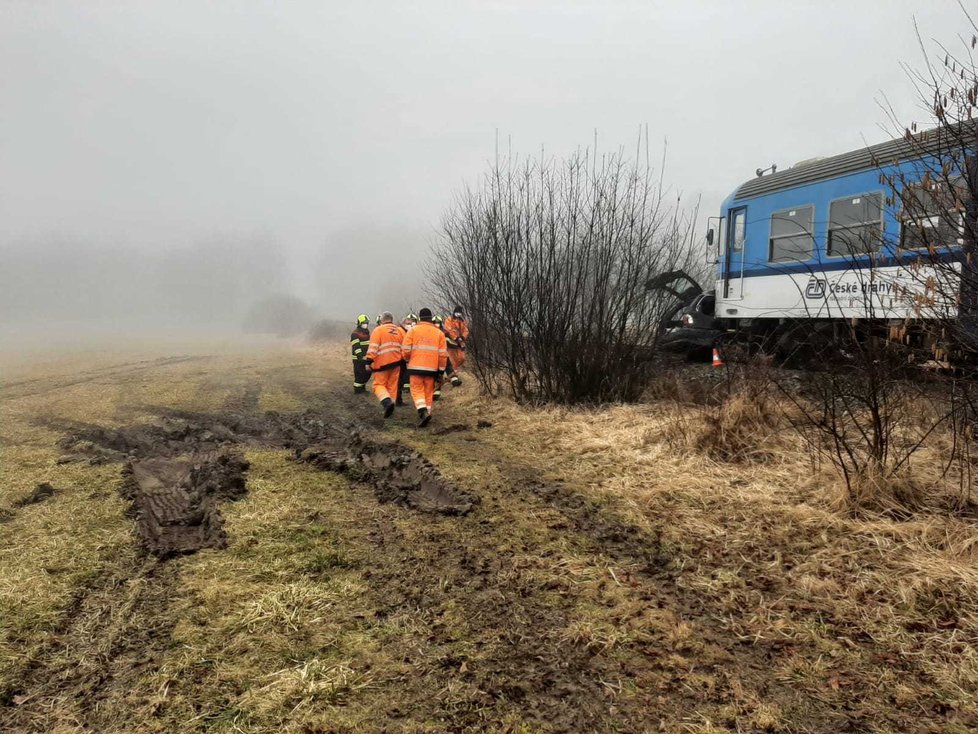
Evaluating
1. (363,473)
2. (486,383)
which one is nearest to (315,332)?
(486,383)

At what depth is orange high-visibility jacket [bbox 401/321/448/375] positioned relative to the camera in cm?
862

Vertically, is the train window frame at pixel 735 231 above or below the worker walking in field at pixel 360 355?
above

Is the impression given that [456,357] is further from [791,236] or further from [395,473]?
[395,473]

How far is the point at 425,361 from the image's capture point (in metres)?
8.61

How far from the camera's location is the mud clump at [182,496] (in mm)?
4043

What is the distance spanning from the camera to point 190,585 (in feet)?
11.0

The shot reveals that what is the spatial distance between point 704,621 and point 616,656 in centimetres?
58

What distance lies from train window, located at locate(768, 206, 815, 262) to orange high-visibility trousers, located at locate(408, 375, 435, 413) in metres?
6.05

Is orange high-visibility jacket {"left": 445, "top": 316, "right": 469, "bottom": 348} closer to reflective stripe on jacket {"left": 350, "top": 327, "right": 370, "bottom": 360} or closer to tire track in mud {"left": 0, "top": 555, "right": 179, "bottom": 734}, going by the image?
reflective stripe on jacket {"left": 350, "top": 327, "right": 370, "bottom": 360}

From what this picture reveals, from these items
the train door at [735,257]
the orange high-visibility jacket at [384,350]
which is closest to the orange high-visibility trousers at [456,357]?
the orange high-visibility jacket at [384,350]

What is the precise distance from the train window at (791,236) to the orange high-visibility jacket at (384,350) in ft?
20.8

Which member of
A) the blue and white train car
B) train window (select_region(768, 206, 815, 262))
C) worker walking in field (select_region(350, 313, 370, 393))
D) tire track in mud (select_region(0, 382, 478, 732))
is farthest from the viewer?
worker walking in field (select_region(350, 313, 370, 393))

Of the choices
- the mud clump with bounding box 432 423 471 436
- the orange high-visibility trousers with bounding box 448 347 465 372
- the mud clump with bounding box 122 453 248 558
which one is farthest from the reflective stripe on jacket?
the mud clump with bounding box 122 453 248 558

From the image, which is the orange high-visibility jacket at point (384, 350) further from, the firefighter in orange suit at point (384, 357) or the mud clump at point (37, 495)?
the mud clump at point (37, 495)
